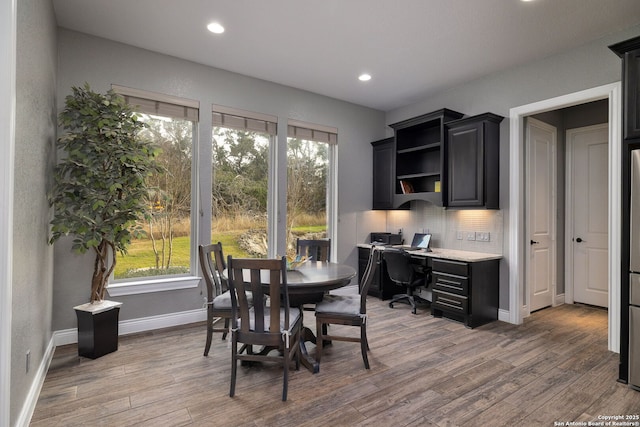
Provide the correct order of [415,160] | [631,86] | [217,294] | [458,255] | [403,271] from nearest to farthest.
→ [631,86] → [217,294] → [458,255] → [403,271] → [415,160]

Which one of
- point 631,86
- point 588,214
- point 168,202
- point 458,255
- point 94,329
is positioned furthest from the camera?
point 588,214

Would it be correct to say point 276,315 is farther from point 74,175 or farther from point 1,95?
point 74,175

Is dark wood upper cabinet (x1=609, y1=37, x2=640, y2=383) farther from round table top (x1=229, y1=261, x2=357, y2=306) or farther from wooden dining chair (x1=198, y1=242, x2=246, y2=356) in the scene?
wooden dining chair (x1=198, y1=242, x2=246, y2=356)

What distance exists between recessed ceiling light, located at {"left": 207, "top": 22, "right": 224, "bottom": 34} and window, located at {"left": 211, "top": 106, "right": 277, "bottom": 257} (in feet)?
3.25

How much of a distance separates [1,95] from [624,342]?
4.17 metres

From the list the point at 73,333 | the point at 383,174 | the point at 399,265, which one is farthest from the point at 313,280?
the point at 383,174

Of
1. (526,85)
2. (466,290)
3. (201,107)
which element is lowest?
(466,290)

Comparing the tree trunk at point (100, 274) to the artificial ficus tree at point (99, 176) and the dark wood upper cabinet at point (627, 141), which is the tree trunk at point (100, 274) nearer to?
the artificial ficus tree at point (99, 176)

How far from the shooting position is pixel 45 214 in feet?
8.98

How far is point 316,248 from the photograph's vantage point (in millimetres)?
3873

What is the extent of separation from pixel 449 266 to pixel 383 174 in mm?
1888

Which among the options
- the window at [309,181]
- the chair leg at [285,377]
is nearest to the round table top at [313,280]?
the chair leg at [285,377]

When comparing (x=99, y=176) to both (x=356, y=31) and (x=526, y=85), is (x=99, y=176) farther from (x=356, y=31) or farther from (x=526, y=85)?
(x=526, y=85)

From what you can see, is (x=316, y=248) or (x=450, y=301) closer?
(x=316, y=248)
